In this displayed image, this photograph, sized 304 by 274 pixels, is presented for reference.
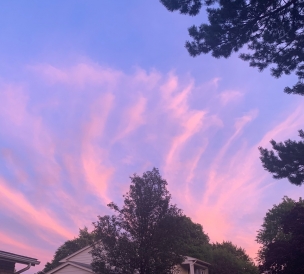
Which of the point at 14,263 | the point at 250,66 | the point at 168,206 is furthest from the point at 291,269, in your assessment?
the point at 14,263

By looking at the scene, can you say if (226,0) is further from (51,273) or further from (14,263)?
(51,273)

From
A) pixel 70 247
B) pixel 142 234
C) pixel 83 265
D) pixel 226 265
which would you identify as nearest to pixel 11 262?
pixel 142 234

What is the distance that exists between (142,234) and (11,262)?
544 cm

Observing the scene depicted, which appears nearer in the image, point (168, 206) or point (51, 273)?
point (168, 206)

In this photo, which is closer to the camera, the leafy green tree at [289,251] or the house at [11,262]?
the house at [11,262]

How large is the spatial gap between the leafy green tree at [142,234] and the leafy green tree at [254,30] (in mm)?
6823

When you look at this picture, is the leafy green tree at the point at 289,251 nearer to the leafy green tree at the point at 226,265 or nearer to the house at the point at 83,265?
the house at the point at 83,265

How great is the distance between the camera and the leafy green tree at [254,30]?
11.8 meters

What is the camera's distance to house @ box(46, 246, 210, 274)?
23.6 metres

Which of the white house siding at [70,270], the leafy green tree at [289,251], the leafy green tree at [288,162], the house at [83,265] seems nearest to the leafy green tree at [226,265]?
the house at [83,265]

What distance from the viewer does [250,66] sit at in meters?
13.8

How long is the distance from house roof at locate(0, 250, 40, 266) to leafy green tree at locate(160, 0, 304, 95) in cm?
980

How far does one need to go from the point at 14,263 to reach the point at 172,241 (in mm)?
6422

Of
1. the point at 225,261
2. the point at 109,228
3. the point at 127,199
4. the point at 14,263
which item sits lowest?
the point at 14,263
